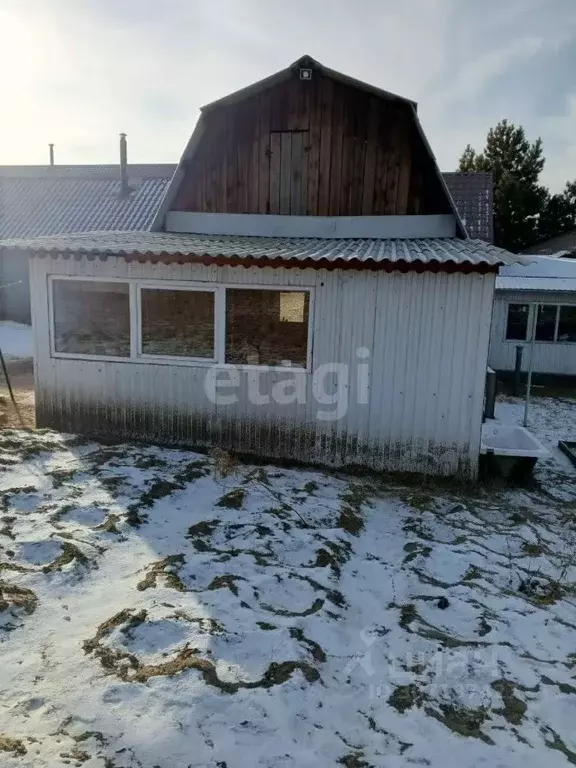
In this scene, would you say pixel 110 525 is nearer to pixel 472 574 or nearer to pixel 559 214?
pixel 472 574

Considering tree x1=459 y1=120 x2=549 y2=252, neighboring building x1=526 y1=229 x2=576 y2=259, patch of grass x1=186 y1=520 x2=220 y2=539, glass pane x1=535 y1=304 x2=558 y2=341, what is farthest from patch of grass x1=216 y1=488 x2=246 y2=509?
tree x1=459 y1=120 x2=549 y2=252

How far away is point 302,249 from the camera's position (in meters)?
7.65

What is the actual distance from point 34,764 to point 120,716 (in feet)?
1.58

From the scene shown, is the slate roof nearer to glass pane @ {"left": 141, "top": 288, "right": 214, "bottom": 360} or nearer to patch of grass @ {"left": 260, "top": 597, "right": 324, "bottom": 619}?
glass pane @ {"left": 141, "top": 288, "right": 214, "bottom": 360}

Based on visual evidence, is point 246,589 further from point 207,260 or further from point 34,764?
point 207,260

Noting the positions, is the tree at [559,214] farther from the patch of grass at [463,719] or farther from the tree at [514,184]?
the patch of grass at [463,719]

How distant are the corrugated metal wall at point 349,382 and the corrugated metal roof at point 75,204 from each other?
13369mm

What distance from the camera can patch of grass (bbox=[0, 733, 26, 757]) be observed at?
114 inches

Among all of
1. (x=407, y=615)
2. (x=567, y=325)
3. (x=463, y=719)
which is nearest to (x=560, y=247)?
(x=567, y=325)

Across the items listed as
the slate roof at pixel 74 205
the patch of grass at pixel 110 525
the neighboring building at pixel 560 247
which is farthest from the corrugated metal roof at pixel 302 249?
the neighboring building at pixel 560 247

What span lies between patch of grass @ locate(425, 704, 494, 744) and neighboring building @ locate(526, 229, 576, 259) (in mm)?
23630

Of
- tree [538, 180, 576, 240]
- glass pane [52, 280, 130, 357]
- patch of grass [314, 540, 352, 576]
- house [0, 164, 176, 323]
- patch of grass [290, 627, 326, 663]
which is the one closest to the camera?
patch of grass [290, 627, 326, 663]

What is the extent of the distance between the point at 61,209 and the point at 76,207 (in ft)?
1.99

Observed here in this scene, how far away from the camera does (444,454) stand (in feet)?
23.7
